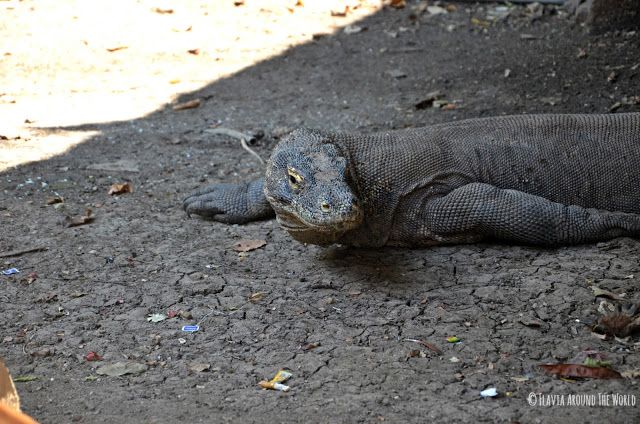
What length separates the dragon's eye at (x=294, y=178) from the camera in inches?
160

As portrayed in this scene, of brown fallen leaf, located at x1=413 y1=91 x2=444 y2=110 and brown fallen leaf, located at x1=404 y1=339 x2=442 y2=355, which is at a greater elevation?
brown fallen leaf, located at x1=404 y1=339 x2=442 y2=355

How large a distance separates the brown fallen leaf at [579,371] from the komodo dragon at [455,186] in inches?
44.4

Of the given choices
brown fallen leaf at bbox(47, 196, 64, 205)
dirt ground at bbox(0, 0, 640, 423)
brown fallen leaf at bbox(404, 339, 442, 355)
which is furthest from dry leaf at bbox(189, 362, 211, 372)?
brown fallen leaf at bbox(47, 196, 64, 205)

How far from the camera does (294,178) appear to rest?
13.5 feet

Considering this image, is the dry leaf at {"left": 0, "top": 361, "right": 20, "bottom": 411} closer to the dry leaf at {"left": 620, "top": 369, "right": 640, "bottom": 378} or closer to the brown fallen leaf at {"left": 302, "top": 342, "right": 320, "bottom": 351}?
the brown fallen leaf at {"left": 302, "top": 342, "right": 320, "bottom": 351}

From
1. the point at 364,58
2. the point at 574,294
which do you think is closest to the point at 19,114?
the point at 364,58

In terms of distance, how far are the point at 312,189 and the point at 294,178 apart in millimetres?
179

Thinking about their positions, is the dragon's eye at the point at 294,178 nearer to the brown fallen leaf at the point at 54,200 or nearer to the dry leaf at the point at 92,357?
the dry leaf at the point at 92,357

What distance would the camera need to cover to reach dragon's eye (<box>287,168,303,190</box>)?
4.07m

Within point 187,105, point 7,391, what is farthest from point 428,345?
point 187,105

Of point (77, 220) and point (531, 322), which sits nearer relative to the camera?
point (531, 322)

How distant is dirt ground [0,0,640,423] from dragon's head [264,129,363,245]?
0.29 m

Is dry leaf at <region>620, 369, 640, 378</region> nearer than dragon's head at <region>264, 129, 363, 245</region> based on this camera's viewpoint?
Yes

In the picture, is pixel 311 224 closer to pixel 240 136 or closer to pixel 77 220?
pixel 77 220
